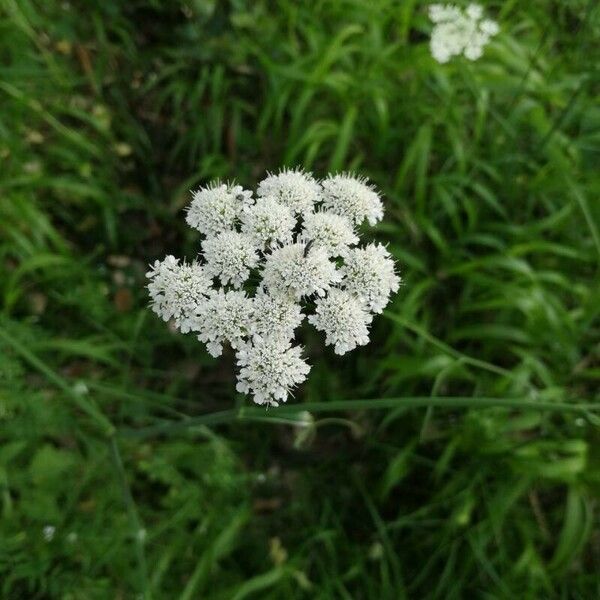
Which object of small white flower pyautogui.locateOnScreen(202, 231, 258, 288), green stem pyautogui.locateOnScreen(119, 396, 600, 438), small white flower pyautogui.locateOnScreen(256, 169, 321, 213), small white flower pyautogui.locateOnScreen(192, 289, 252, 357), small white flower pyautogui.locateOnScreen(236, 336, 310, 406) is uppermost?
small white flower pyautogui.locateOnScreen(256, 169, 321, 213)

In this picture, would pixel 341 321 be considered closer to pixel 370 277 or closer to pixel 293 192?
pixel 370 277

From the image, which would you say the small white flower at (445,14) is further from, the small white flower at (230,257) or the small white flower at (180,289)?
the small white flower at (180,289)

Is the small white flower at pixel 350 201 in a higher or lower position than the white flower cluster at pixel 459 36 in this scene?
lower

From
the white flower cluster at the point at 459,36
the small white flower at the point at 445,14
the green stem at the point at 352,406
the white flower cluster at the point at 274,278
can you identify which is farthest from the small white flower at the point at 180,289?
the small white flower at the point at 445,14

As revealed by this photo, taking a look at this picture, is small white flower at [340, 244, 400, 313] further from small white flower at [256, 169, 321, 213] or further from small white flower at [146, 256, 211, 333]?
small white flower at [146, 256, 211, 333]

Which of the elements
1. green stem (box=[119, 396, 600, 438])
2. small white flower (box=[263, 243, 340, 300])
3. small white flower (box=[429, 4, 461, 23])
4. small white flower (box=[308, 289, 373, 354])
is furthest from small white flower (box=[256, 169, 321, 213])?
small white flower (box=[429, 4, 461, 23])

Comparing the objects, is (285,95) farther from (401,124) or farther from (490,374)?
(490,374)
